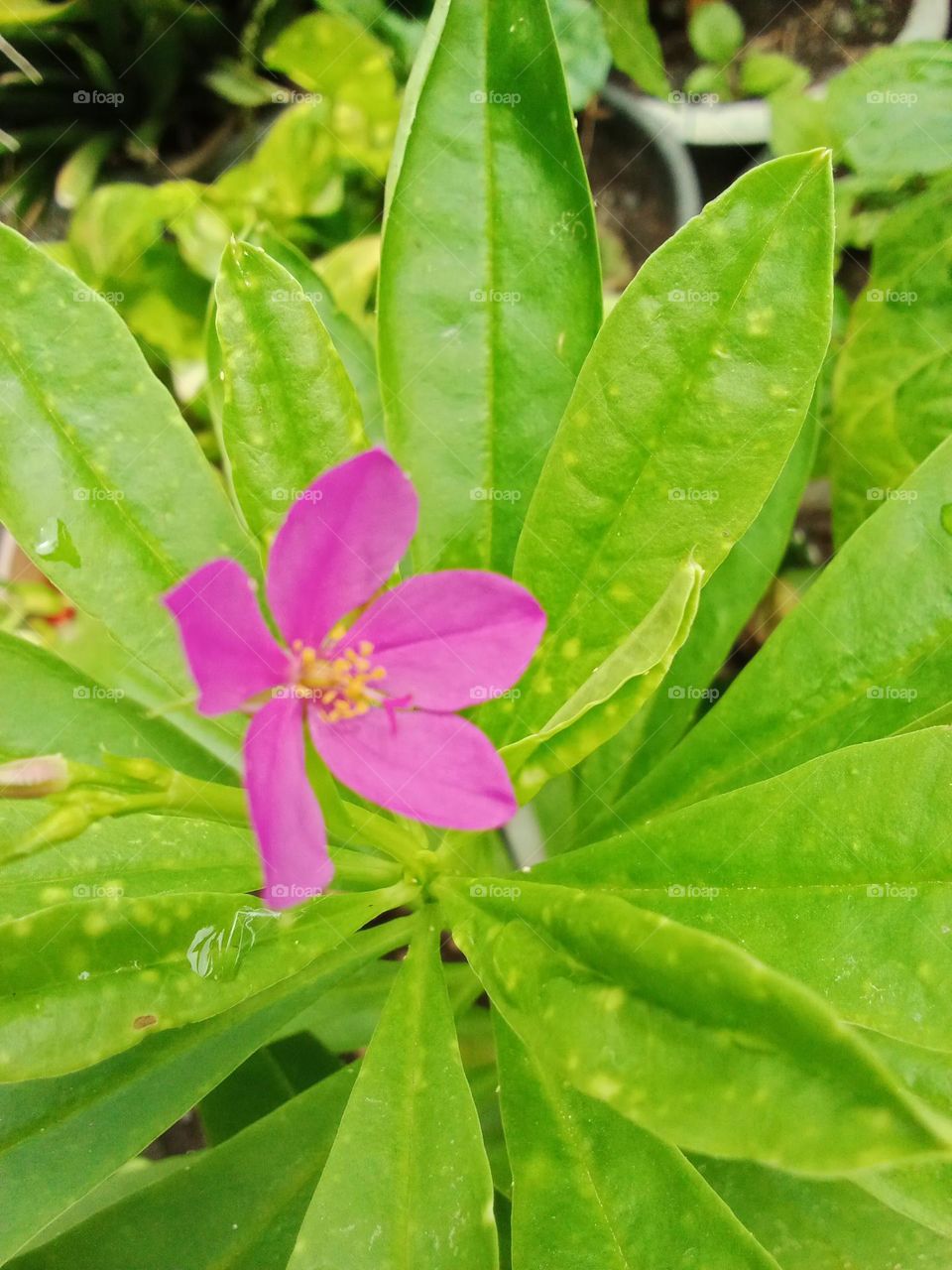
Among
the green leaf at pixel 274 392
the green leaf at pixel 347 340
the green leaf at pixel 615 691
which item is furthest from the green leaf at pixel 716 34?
the green leaf at pixel 615 691

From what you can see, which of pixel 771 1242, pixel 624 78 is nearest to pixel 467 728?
pixel 771 1242

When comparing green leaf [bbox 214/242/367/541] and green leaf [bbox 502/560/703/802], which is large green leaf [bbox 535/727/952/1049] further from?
green leaf [bbox 214/242/367/541]

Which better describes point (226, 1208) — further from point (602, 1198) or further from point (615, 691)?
point (615, 691)

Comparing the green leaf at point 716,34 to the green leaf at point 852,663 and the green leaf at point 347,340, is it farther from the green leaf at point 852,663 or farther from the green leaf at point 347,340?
the green leaf at point 852,663

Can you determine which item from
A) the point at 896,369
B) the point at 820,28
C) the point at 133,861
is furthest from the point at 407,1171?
the point at 820,28

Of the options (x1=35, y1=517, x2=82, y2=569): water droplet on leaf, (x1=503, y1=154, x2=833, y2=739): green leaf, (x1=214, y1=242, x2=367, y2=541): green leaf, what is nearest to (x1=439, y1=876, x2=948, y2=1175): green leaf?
(x1=503, y1=154, x2=833, y2=739): green leaf

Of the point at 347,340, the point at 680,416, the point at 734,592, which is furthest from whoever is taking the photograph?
the point at 347,340
